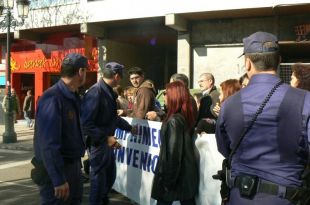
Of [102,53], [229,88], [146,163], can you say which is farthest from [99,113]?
[102,53]

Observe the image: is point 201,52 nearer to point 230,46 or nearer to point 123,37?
point 230,46

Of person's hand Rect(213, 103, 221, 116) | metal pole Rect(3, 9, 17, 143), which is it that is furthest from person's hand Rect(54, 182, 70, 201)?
metal pole Rect(3, 9, 17, 143)

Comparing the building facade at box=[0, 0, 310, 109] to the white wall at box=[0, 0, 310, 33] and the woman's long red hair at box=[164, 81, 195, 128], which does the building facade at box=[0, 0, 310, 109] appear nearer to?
the white wall at box=[0, 0, 310, 33]

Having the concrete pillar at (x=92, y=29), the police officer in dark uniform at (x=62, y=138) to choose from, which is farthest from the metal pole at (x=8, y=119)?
the police officer in dark uniform at (x=62, y=138)

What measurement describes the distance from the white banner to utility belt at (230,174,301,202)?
200cm

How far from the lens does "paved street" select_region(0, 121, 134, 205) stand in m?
6.91

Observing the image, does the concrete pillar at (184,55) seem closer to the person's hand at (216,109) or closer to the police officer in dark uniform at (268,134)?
the person's hand at (216,109)

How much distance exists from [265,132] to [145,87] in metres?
4.19

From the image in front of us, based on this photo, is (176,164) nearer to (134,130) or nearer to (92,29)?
(134,130)

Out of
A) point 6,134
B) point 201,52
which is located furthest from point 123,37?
point 6,134

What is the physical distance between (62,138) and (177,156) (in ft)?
3.77

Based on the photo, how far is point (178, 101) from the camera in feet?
14.9

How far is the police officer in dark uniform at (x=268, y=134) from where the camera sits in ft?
8.26

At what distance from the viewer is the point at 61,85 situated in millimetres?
3898
